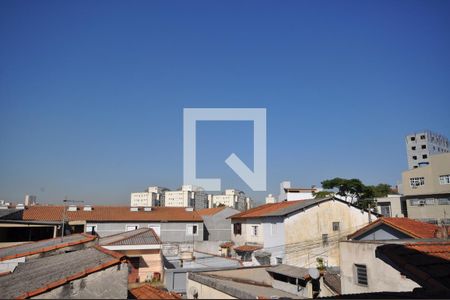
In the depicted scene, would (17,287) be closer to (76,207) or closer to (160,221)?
(160,221)

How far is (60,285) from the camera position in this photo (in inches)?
281

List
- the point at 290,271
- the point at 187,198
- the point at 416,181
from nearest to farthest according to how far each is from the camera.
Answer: the point at 290,271
the point at 416,181
the point at 187,198

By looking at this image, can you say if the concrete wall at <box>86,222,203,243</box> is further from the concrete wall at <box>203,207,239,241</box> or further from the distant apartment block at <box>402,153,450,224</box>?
the distant apartment block at <box>402,153,450,224</box>

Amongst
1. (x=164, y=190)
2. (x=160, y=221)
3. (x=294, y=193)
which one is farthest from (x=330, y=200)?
(x=164, y=190)

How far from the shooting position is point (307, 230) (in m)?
26.3

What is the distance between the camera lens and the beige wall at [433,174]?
34.3 m

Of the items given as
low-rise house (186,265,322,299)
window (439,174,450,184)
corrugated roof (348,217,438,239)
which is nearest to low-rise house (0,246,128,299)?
low-rise house (186,265,322,299)

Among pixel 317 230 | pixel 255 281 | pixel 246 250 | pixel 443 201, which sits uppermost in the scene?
pixel 443 201

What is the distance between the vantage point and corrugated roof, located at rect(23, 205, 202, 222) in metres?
35.2

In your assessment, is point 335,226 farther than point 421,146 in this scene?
No

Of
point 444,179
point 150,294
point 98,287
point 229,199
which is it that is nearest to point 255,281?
point 150,294

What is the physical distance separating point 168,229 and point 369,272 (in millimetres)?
26663

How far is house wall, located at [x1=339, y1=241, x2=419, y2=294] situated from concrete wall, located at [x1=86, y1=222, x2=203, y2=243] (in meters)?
24.5

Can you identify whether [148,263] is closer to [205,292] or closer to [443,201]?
[205,292]
